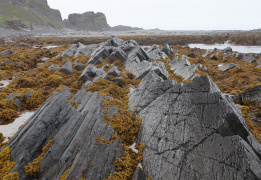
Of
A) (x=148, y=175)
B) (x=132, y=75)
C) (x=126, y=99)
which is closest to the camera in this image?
(x=148, y=175)

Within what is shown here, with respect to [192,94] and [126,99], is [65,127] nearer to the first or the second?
[126,99]

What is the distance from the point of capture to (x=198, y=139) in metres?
7.82

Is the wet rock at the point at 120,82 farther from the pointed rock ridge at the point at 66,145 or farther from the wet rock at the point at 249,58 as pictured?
the wet rock at the point at 249,58

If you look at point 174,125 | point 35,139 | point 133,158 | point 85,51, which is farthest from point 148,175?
point 85,51

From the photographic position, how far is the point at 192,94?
30.8 feet

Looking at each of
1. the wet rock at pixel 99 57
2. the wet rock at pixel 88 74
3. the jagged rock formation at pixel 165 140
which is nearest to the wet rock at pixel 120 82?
the wet rock at pixel 88 74

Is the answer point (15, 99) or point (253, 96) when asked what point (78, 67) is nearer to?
point (15, 99)

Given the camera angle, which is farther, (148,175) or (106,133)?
(106,133)

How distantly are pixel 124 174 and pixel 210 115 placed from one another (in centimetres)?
677

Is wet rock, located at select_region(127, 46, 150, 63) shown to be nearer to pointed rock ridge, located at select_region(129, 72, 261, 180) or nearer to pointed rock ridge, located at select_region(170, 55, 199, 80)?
pointed rock ridge, located at select_region(170, 55, 199, 80)

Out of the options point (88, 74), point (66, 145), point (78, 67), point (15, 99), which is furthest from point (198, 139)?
point (78, 67)

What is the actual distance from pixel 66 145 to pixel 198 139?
29.3 feet

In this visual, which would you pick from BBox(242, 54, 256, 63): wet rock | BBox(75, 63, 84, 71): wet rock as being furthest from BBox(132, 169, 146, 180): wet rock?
BBox(242, 54, 256, 63): wet rock

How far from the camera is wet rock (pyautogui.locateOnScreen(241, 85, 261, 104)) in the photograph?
15423 millimetres
